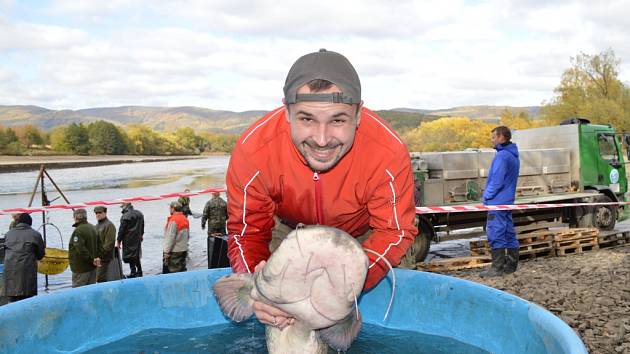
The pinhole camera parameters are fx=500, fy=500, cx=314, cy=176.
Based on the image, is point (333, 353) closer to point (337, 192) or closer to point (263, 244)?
point (263, 244)

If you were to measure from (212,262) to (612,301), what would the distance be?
4.92m

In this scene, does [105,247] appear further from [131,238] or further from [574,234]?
[574,234]

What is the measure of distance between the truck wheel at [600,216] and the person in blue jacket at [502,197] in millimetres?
5115

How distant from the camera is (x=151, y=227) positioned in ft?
65.1

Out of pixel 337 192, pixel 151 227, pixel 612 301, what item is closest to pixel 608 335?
pixel 612 301

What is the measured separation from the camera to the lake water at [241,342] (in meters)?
3.06

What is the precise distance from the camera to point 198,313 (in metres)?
3.64

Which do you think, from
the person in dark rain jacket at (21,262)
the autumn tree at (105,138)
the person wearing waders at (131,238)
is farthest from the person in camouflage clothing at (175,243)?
the autumn tree at (105,138)

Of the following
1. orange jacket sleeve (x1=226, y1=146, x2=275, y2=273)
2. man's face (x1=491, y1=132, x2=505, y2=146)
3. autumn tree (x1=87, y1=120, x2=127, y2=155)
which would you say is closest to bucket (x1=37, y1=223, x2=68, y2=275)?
orange jacket sleeve (x1=226, y1=146, x2=275, y2=273)

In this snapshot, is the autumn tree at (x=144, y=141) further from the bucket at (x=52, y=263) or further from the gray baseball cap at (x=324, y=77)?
the gray baseball cap at (x=324, y=77)

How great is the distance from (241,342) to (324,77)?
193 cm

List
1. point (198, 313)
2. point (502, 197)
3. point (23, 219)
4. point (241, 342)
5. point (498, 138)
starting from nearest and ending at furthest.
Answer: point (241, 342) < point (198, 313) < point (23, 219) < point (498, 138) < point (502, 197)

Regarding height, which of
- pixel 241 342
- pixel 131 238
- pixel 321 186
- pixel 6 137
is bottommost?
pixel 131 238

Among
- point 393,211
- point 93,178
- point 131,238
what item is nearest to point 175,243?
point 131,238
